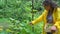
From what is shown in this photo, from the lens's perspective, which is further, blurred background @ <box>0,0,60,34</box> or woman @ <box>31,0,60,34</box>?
blurred background @ <box>0,0,60,34</box>

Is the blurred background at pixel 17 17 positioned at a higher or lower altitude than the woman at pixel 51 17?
lower

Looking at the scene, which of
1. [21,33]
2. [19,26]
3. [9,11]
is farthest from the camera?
[9,11]

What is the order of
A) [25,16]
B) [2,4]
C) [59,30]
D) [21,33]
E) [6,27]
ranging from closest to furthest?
[59,30] < [21,33] < [6,27] < [25,16] < [2,4]

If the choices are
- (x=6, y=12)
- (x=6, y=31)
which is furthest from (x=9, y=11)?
(x=6, y=31)

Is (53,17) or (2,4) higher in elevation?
(53,17)

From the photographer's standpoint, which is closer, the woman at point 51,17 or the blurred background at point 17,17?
the woman at point 51,17

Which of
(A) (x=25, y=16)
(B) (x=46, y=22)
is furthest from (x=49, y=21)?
(A) (x=25, y=16)

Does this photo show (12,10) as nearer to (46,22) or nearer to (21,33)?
(21,33)

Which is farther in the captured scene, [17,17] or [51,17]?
[17,17]

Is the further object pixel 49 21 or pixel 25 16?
pixel 25 16

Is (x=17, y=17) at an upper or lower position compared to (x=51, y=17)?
lower

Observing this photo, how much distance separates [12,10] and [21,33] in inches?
116

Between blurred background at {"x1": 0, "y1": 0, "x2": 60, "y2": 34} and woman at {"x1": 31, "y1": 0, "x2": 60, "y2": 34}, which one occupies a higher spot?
woman at {"x1": 31, "y1": 0, "x2": 60, "y2": 34}

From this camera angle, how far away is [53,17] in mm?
5016
